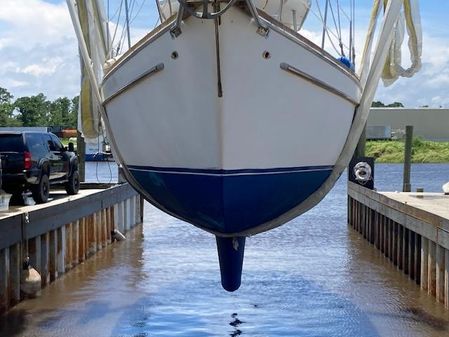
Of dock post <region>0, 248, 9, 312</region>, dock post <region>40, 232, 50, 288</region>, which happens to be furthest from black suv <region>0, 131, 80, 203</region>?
dock post <region>0, 248, 9, 312</region>

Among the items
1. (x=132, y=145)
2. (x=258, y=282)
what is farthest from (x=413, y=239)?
(x=132, y=145)

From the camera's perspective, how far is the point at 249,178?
1073 cm

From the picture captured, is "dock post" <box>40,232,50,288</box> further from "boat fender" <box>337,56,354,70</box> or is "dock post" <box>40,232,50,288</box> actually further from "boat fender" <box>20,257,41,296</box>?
"boat fender" <box>337,56,354,70</box>

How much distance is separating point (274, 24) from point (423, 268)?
963 centimetres

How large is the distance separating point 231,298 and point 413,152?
88466 mm

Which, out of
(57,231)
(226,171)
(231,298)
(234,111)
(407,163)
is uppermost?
(234,111)

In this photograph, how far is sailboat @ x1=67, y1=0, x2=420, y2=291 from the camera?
404 inches

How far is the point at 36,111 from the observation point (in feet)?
508

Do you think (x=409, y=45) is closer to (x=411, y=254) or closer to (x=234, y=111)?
(x=234, y=111)

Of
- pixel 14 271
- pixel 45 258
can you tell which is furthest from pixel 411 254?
pixel 14 271

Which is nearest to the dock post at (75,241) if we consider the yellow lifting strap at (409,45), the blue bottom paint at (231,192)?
the blue bottom paint at (231,192)

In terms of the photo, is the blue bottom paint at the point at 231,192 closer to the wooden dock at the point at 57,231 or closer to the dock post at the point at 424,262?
the wooden dock at the point at 57,231

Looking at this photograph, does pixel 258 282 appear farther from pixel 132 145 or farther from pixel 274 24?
pixel 274 24

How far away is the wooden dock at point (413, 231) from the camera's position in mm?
16859
